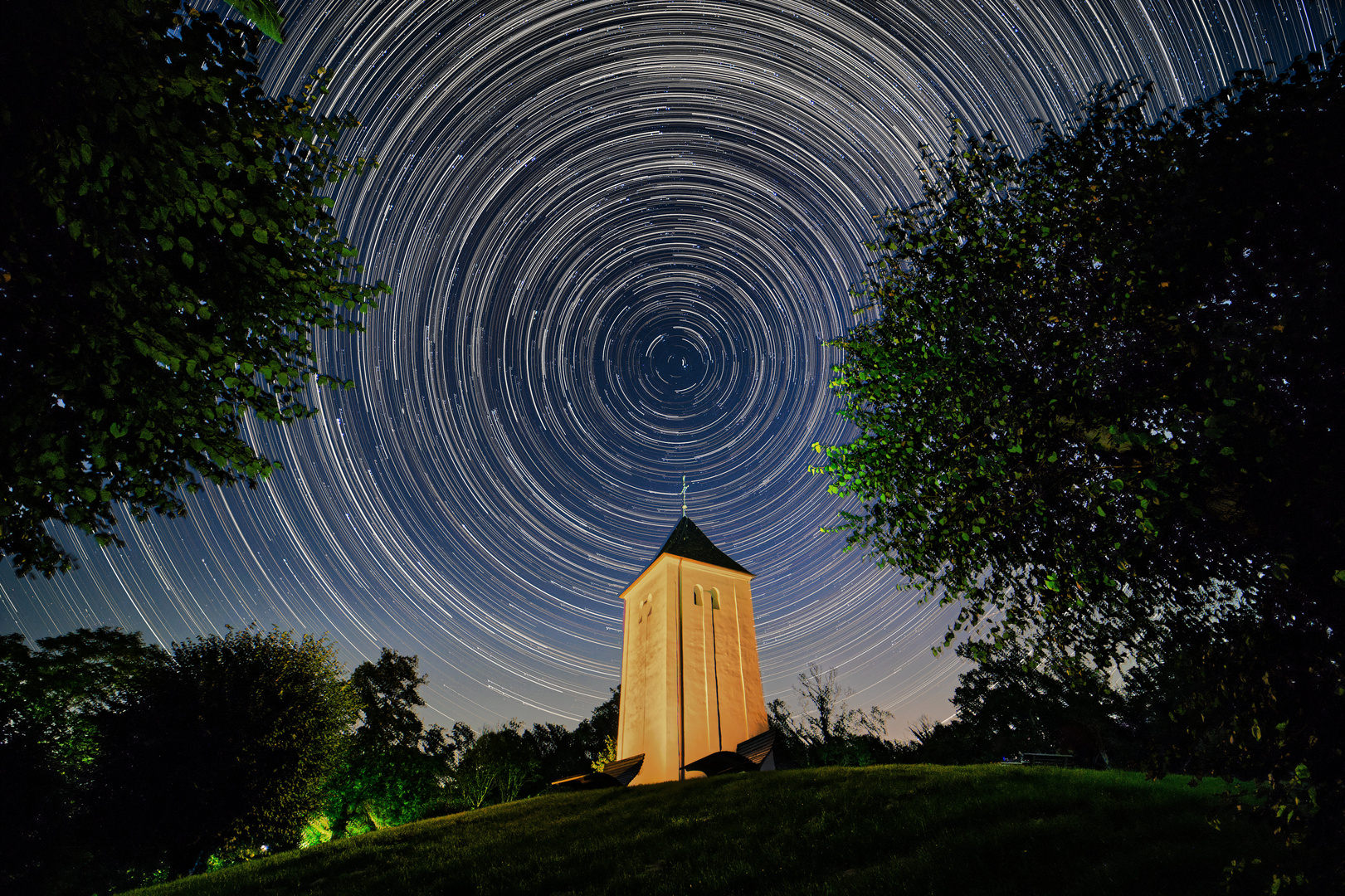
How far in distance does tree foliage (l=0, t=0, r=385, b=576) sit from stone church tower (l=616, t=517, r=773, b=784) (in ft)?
88.1

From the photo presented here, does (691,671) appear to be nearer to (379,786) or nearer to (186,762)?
(186,762)

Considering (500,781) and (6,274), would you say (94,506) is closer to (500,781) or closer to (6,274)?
→ (6,274)

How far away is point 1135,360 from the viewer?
23.2 feet

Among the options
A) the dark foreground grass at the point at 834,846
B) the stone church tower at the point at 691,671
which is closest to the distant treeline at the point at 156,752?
the dark foreground grass at the point at 834,846

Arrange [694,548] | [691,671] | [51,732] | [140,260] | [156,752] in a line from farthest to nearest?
[694,548]
[691,671]
[51,732]
[156,752]
[140,260]

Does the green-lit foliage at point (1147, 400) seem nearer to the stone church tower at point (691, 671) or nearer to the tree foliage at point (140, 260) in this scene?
the tree foliage at point (140, 260)

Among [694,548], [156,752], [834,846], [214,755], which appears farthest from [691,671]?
[156,752]

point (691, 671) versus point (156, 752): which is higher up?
point (691, 671)

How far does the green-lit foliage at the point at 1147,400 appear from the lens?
5352mm

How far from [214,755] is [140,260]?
31032mm

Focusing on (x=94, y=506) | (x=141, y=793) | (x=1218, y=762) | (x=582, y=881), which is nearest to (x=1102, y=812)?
(x=1218, y=762)

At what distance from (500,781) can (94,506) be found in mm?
44916

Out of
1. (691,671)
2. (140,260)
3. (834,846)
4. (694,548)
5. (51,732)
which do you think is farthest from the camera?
(694,548)

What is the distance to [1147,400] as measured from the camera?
688 centimetres
